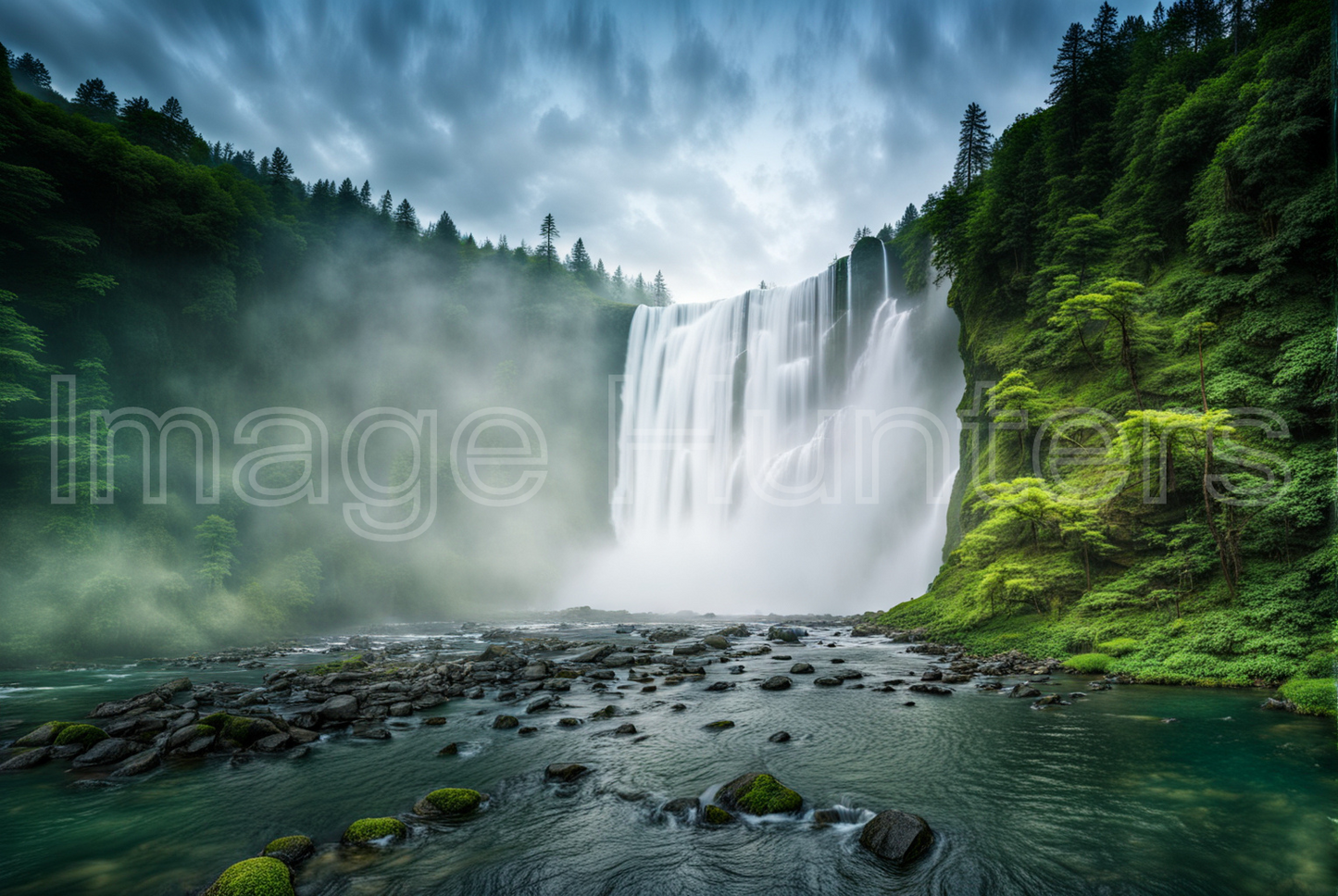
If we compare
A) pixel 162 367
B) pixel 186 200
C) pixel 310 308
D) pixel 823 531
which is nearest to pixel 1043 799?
pixel 823 531

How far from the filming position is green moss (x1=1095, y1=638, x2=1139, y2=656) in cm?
1343

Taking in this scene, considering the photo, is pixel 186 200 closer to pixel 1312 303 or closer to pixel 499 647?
pixel 499 647

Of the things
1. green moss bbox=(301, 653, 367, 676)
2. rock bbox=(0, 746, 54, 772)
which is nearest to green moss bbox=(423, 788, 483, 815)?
rock bbox=(0, 746, 54, 772)

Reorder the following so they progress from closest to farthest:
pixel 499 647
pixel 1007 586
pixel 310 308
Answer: pixel 1007 586, pixel 499 647, pixel 310 308

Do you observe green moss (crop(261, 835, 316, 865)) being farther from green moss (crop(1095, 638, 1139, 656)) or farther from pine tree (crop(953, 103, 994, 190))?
pine tree (crop(953, 103, 994, 190))

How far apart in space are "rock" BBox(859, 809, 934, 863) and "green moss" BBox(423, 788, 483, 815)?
5.41 metres

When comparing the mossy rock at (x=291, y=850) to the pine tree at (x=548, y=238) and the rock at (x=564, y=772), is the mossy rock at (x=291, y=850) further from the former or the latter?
the pine tree at (x=548, y=238)

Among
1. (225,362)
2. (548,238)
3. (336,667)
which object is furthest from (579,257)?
(336,667)

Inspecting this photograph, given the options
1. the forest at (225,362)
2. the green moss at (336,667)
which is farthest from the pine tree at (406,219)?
the green moss at (336,667)

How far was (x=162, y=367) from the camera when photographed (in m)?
29.1

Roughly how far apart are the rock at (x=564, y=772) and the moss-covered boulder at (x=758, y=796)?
252cm

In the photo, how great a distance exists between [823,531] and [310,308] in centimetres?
4638

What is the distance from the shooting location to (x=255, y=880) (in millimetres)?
5301

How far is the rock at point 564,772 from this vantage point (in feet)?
28.1
